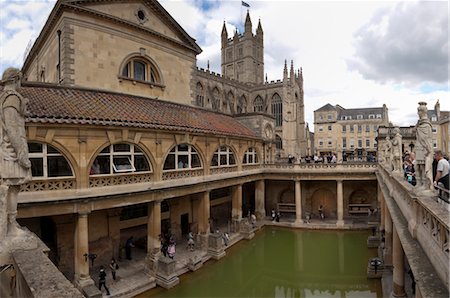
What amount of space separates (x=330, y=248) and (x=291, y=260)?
4.10 metres

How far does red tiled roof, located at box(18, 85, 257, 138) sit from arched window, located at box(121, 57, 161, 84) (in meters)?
2.34

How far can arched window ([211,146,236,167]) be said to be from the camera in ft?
77.2

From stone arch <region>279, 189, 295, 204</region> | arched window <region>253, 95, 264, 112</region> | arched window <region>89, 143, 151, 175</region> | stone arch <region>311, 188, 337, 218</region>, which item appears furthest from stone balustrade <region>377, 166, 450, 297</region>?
arched window <region>253, 95, 264, 112</region>

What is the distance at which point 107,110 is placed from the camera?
1650 centimetres

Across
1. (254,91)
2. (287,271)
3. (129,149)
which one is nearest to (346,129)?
(254,91)

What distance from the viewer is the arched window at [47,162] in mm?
13367

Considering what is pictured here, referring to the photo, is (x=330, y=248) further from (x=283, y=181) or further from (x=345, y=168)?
(x=283, y=181)

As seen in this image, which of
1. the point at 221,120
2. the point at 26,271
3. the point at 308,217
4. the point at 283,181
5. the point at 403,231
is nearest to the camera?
the point at 26,271

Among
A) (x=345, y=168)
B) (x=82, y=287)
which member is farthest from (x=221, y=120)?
(x=82, y=287)

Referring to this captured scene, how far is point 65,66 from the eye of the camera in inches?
720

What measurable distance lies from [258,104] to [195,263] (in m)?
50.2

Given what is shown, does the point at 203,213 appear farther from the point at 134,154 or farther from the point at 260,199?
the point at 260,199

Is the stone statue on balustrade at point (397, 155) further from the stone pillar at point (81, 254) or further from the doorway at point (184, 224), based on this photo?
the doorway at point (184, 224)

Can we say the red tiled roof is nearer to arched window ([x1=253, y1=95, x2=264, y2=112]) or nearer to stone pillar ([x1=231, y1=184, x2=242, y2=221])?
stone pillar ([x1=231, y1=184, x2=242, y2=221])
